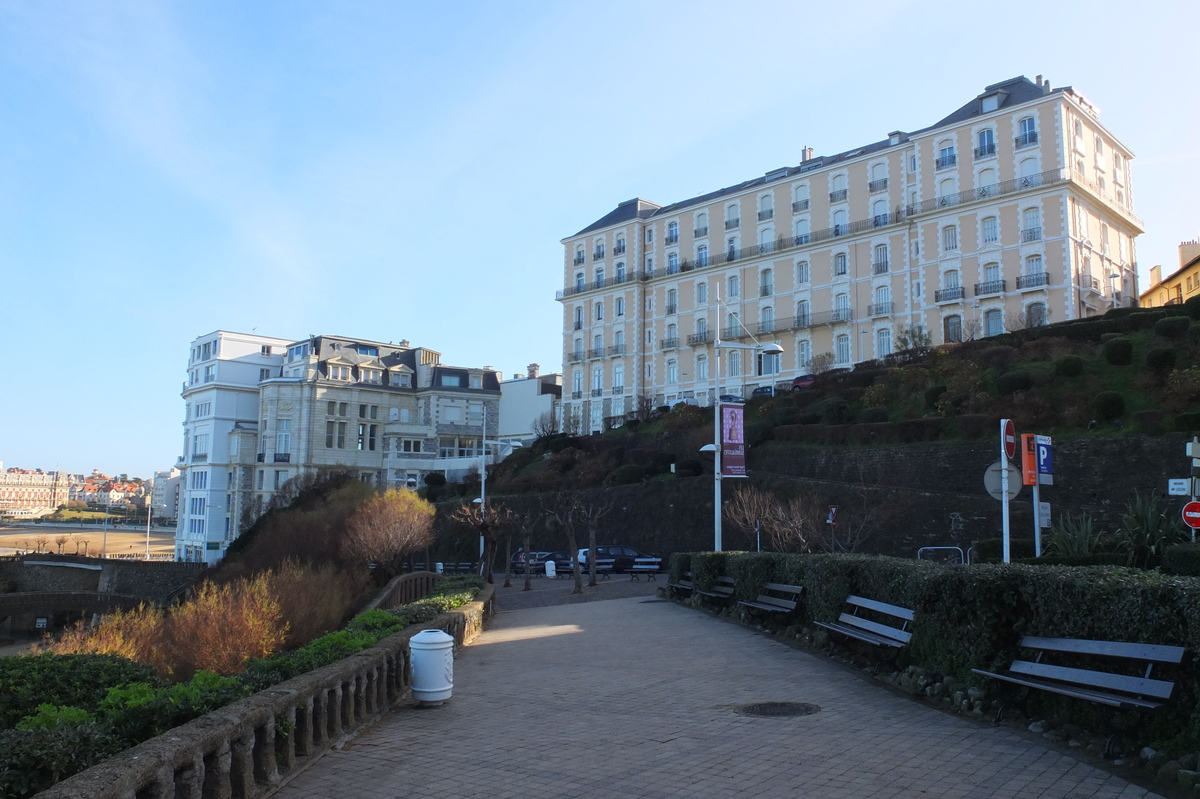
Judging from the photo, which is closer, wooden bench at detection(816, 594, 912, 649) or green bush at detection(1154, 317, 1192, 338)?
wooden bench at detection(816, 594, 912, 649)

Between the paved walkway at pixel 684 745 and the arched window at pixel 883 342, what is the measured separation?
46273mm

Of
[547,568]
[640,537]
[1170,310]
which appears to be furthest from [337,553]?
[1170,310]

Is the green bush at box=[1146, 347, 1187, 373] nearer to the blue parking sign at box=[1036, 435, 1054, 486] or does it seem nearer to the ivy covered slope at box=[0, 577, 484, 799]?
the blue parking sign at box=[1036, 435, 1054, 486]

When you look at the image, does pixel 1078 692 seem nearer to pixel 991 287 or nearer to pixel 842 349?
pixel 991 287

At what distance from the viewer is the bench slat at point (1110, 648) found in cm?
613

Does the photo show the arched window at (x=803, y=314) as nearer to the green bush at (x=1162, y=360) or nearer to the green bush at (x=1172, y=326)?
the green bush at (x=1172, y=326)

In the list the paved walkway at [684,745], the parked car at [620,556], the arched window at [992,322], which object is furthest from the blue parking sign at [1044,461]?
the arched window at [992,322]

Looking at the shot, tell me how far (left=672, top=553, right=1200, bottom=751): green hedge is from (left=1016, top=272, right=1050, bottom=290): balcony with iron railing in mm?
41823

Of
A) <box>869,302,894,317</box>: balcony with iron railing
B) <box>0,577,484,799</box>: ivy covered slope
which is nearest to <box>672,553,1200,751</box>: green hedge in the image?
<box>0,577,484,799</box>: ivy covered slope

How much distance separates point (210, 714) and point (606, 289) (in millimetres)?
65826

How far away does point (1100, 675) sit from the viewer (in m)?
6.61

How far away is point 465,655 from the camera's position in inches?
532

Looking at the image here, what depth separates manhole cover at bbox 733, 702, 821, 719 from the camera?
27.4ft

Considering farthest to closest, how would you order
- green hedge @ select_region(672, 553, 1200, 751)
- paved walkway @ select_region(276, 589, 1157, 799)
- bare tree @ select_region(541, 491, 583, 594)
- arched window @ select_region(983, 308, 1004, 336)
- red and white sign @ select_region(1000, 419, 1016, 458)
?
arched window @ select_region(983, 308, 1004, 336) → bare tree @ select_region(541, 491, 583, 594) → red and white sign @ select_region(1000, 419, 1016, 458) → green hedge @ select_region(672, 553, 1200, 751) → paved walkway @ select_region(276, 589, 1157, 799)
